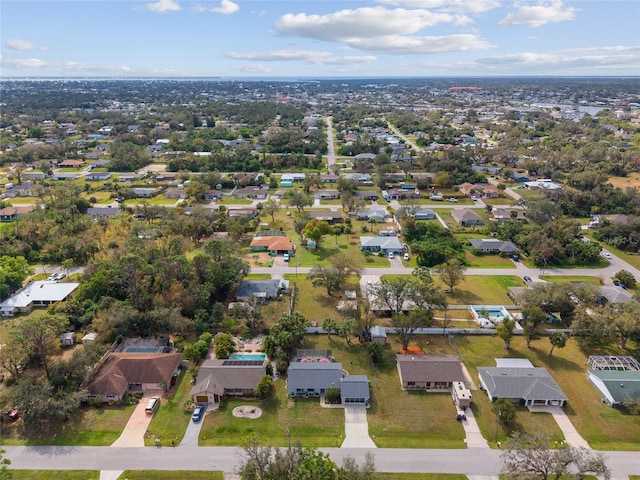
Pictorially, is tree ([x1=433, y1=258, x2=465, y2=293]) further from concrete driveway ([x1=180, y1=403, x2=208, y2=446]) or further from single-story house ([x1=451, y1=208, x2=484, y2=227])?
concrete driveway ([x1=180, y1=403, x2=208, y2=446])

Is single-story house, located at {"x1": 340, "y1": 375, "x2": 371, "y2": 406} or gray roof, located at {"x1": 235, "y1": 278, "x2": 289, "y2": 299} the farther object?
gray roof, located at {"x1": 235, "y1": 278, "x2": 289, "y2": 299}

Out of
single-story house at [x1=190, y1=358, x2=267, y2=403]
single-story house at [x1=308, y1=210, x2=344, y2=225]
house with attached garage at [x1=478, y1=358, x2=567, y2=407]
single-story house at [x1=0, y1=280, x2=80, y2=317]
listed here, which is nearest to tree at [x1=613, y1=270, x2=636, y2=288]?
house with attached garage at [x1=478, y1=358, x2=567, y2=407]

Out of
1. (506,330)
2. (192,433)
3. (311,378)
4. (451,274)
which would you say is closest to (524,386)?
(506,330)

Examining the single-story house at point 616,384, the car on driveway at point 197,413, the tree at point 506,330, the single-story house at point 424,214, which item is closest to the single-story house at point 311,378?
the car on driveway at point 197,413

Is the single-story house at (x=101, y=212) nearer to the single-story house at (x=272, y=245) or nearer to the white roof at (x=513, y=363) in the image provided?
the single-story house at (x=272, y=245)

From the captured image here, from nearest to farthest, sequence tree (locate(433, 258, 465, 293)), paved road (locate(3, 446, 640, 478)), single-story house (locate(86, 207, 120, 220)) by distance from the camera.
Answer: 1. paved road (locate(3, 446, 640, 478))
2. tree (locate(433, 258, 465, 293))
3. single-story house (locate(86, 207, 120, 220))
